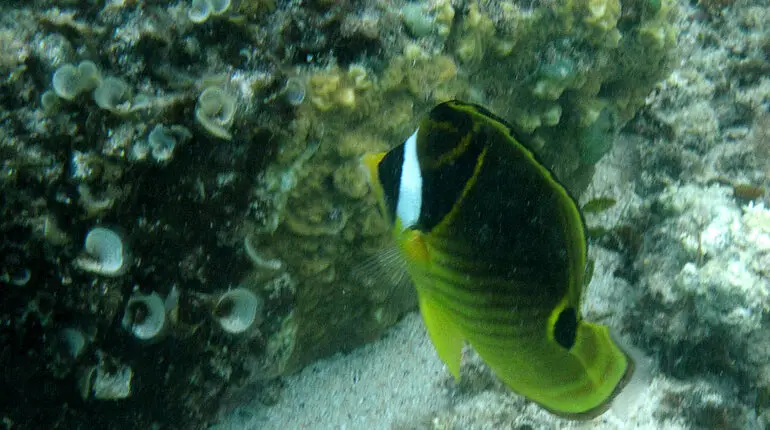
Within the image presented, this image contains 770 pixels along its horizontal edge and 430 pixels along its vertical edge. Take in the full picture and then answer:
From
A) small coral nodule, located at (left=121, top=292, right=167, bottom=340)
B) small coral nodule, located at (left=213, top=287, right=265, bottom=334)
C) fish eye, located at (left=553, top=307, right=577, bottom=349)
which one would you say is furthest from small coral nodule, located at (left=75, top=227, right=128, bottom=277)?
fish eye, located at (left=553, top=307, right=577, bottom=349)

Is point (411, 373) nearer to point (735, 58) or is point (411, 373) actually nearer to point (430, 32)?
point (430, 32)

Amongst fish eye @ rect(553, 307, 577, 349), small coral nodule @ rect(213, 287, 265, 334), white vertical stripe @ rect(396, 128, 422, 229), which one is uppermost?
white vertical stripe @ rect(396, 128, 422, 229)

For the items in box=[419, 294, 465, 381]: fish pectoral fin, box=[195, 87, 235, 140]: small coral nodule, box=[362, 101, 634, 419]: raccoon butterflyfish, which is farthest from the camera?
box=[195, 87, 235, 140]: small coral nodule

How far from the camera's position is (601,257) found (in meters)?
4.02

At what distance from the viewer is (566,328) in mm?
1143

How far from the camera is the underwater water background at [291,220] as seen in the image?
1.90m

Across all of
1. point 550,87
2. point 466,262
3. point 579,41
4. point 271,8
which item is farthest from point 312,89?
point 579,41

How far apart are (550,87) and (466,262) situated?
230cm

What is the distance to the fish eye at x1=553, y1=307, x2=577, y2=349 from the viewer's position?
1134 millimetres

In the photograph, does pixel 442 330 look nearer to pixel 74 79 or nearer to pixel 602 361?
pixel 602 361

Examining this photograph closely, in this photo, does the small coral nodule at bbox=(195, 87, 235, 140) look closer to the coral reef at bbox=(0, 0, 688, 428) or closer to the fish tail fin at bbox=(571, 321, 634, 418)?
the coral reef at bbox=(0, 0, 688, 428)

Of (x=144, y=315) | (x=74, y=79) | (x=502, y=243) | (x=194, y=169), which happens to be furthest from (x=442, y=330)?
(x=74, y=79)

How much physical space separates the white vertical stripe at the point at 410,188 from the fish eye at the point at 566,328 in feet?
1.26

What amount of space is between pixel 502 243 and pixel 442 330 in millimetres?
289
